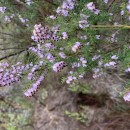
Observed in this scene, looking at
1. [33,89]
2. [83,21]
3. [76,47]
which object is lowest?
[33,89]

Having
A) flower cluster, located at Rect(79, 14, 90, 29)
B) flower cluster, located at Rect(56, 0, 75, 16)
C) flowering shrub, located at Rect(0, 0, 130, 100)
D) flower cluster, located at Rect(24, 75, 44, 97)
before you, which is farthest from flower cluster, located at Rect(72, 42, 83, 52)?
flower cluster, located at Rect(24, 75, 44, 97)

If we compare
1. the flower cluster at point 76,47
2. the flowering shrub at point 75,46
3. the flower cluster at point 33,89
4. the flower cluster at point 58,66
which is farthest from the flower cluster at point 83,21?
the flower cluster at point 33,89

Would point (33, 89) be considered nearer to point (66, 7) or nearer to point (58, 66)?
point (58, 66)

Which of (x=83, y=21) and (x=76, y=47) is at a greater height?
(x=83, y=21)

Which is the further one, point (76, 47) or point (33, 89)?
point (33, 89)

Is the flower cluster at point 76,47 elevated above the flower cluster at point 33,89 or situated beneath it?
elevated above

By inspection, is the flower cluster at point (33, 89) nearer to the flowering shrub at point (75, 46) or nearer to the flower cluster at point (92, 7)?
the flowering shrub at point (75, 46)

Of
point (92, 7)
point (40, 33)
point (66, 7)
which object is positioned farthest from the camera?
point (66, 7)

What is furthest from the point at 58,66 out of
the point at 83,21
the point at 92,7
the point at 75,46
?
the point at 92,7

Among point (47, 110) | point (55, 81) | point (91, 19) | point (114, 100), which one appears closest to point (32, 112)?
point (47, 110)
